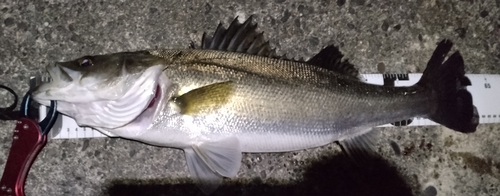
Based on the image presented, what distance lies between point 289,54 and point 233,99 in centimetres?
55

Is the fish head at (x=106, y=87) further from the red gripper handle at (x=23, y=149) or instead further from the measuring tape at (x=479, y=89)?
the measuring tape at (x=479, y=89)

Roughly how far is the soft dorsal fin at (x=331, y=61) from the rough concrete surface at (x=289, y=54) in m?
0.20

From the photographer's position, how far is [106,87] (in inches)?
66.0

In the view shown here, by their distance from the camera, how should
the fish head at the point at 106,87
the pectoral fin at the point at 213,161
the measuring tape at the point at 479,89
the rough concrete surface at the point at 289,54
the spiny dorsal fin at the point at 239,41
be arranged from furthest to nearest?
the measuring tape at the point at 479,89, the rough concrete surface at the point at 289,54, the spiny dorsal fin at the point at 239,41, the pectoral fin at the point at 213,161, the fish head at the point at 106,87

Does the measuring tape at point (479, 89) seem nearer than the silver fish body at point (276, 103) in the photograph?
No

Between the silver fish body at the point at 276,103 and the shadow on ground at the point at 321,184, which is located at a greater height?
the silver fish body at the point at 276,103

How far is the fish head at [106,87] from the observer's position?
1672 millimetres

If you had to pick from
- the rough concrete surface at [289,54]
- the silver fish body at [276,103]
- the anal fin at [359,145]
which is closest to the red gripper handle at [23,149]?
the rough concrete surface at [289,54]

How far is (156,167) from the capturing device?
2047 millimetres

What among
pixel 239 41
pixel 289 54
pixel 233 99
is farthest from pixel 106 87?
pixel 289 54

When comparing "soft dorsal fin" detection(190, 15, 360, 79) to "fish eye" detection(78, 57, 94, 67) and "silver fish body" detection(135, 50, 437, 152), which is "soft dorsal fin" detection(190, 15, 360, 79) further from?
"fish eye" detection(78, 57, 94, 67)

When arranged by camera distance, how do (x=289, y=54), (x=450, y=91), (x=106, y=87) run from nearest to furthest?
(x=106, y=87) < (x=450, y=91) < (x=289, y=54)

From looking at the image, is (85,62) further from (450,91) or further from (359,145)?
(450,91)

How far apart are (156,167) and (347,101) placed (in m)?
0.95
